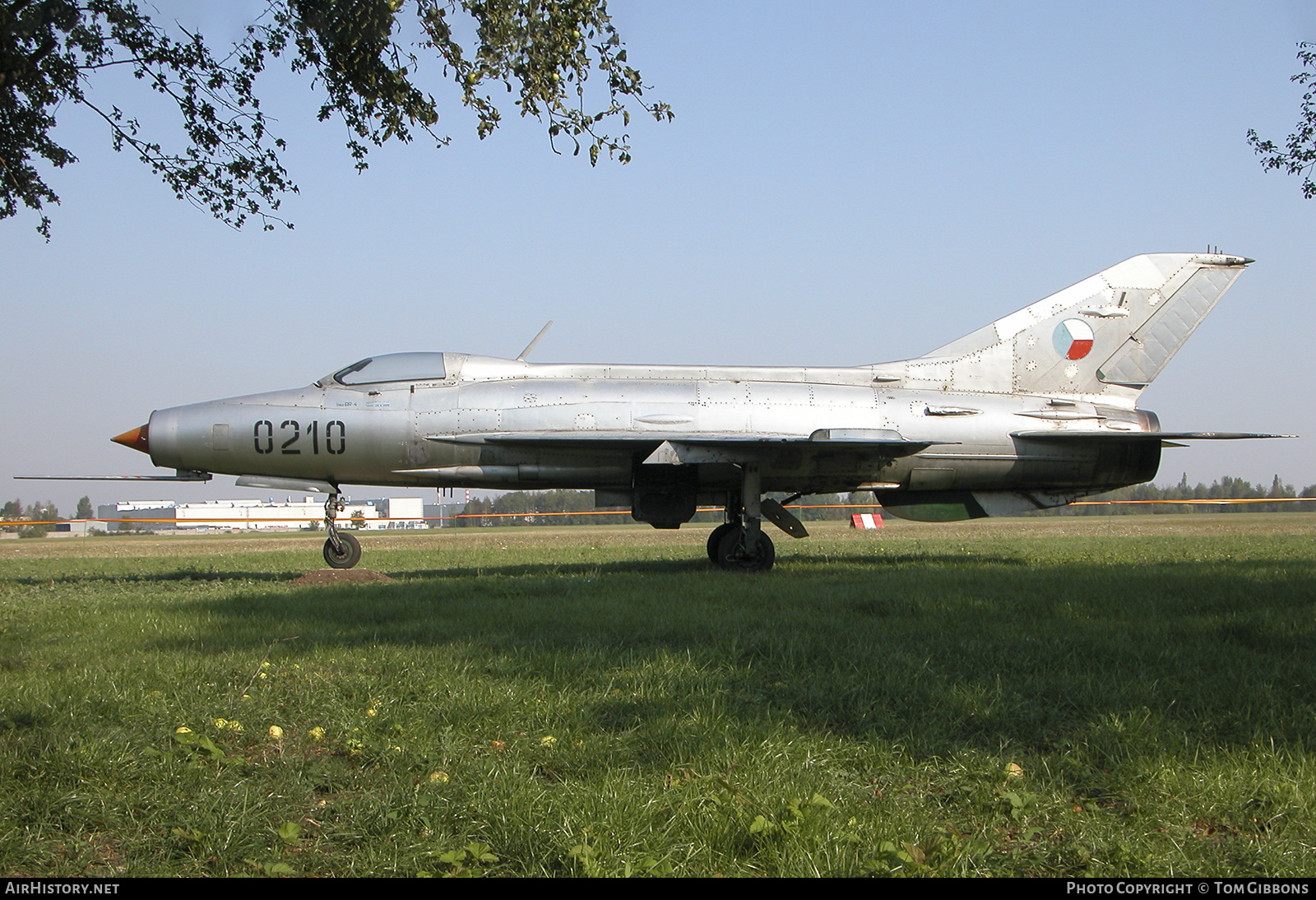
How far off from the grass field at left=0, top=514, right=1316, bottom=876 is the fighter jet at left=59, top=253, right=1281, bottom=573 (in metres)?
4.16

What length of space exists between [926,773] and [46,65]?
7807 millimetres

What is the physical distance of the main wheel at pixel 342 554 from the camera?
1253cm

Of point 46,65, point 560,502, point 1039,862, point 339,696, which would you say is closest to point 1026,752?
point 1039,862

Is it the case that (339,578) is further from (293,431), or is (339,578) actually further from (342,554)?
(342,554)

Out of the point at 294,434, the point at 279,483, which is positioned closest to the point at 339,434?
the point at 294,434

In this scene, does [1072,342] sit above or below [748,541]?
above

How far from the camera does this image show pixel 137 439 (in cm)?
1127

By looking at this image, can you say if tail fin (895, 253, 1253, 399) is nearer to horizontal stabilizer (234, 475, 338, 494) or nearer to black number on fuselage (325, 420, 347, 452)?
black number on fuselage (325, 420, 347, 452)

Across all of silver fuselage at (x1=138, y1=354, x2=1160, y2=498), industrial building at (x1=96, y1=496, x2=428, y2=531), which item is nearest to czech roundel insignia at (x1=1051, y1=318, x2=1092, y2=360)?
silver fuselage at (x1=138, y1=354, x2=1160, y2=498)

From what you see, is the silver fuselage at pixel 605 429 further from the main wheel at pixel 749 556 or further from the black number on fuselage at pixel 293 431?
the main wheel at pixel 749 556

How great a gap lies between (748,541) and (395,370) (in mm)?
4961

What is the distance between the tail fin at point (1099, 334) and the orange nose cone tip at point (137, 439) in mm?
9902

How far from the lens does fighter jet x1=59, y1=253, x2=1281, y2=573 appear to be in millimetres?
11141

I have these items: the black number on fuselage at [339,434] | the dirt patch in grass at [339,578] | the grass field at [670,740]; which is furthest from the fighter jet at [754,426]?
the grass field at [670,740]
